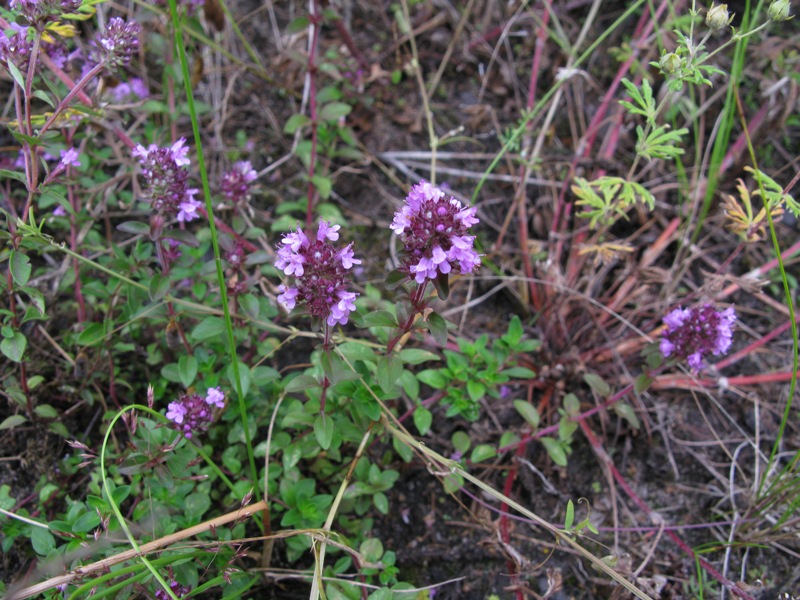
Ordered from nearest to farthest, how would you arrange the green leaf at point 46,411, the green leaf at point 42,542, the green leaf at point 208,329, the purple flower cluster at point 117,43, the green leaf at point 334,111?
the green leaf at point 42,542, the purple flower cluster at point 117,43, the green leaf at point 208,329, the green leaf at point 46,411, the green leaf at point 334,111

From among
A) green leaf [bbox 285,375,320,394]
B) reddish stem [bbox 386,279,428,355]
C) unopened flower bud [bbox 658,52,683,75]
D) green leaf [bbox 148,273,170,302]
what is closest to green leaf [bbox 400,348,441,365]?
reddish stem [bbox 386,279,428,355]

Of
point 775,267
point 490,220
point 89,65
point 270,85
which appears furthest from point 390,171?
point 775,267

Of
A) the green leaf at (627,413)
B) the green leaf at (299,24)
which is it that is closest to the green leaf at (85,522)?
the green leaf at (627,413)

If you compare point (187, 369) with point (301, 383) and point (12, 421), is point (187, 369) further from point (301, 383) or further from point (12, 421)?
point (12, 421)

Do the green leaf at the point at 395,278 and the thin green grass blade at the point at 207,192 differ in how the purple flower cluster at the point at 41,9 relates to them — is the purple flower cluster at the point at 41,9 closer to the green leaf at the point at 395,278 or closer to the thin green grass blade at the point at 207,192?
the thin green grass blade at the point at 207,192

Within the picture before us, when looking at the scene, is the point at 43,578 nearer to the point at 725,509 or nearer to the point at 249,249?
the point at 249,249

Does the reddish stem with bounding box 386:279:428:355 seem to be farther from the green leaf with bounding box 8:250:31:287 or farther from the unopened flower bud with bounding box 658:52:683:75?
the green leaf with bounding box 8:250:31:287
